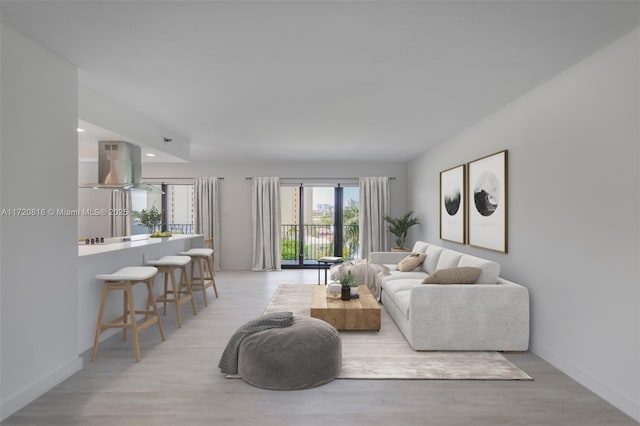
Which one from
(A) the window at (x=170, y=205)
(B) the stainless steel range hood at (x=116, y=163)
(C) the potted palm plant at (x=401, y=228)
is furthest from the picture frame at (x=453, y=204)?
(A) the window at (x=170, y=205)

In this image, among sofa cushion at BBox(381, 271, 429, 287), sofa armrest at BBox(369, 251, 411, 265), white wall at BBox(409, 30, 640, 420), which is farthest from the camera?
sofa armrest at BBox(369, 251, 411, 265)

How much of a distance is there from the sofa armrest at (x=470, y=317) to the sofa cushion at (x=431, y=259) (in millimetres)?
1760

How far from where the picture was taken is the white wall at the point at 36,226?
2.41 metres

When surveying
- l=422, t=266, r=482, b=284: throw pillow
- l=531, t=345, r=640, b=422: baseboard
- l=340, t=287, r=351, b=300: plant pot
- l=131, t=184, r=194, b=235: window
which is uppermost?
l=131, t=184, r=194, b=235: window

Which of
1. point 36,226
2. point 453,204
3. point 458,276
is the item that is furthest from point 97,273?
point 453,204

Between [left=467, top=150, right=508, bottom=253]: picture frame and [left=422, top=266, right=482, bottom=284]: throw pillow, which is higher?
[left=467, top=150, right=508, bottom=253]: picture frame

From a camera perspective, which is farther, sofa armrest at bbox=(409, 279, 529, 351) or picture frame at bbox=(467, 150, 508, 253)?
picture frame at bbox=(467, 150, 508, 253)

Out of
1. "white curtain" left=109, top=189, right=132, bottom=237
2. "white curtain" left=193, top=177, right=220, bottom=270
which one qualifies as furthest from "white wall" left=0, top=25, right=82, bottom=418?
"white curtain" left=109, top=189, right=132, bottom=237

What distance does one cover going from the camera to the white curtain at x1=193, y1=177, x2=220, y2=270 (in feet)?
27.7

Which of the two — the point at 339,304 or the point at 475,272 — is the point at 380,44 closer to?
the point at 475,272

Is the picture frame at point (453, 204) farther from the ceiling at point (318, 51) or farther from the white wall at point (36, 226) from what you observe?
the white wall at point (36, 226)

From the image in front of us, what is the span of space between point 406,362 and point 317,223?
6312 mm

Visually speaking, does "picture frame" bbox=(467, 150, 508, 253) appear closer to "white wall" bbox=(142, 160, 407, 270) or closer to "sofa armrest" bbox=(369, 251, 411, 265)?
"sofa armrest" bbox=(369, 251, 411, 265)

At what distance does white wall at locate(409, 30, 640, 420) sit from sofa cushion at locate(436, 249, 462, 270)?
74 cm
